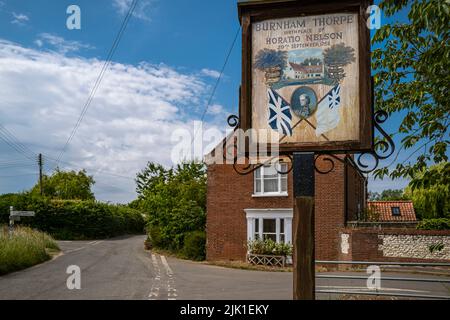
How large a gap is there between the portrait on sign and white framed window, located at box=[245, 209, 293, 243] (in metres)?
19.4

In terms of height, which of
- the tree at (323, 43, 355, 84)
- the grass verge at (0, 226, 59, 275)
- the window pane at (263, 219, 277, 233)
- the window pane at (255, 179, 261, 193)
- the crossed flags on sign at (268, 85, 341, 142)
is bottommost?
the grass verge at (0, 226, 59, 275)

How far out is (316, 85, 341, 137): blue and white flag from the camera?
4.58 metres

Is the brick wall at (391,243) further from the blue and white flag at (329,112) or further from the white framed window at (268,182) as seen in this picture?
the blue and white flag at (329,112)

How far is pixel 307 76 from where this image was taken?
15.2 ft

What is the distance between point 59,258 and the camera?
2338 cm

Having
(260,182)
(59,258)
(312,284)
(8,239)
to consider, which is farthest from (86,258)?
(312,284)

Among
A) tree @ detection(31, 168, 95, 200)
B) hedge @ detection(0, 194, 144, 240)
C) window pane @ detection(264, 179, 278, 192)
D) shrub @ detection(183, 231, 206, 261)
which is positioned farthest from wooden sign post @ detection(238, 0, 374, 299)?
tree @ detection(31, 168, 95, 200)

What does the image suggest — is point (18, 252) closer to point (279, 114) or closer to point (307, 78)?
point (279, 114)

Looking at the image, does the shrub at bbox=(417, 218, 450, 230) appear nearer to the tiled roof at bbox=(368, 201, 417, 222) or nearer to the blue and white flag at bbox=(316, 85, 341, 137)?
the tiled roof at bbox=(368, 201, 417, 222)

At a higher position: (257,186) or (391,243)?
(257,186)

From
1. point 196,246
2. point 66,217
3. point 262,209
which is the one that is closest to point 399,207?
point 262,209

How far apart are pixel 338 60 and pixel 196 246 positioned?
73.2ft
